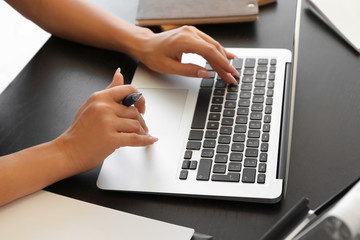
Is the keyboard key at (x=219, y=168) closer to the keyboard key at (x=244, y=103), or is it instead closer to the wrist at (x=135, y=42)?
the keyboard key at (x=244, y=103)

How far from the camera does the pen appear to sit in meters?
0.86

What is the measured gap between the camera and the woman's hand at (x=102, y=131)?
84 centimetres

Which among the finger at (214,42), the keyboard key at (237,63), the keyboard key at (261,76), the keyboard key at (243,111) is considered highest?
the finger at (214,42)

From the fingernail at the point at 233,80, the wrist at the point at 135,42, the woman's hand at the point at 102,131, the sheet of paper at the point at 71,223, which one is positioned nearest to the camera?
the sheet of paper at the point at 71,223

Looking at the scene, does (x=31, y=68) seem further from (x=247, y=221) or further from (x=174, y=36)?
(x=247, y=221)

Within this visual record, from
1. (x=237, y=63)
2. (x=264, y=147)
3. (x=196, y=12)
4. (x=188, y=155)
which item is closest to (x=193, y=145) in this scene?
(x=188, y=155)

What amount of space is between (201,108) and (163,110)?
0.25 feet

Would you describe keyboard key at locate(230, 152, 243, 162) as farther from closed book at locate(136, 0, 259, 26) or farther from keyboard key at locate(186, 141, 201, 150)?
closed book at locate(136, 0, 259, 26)

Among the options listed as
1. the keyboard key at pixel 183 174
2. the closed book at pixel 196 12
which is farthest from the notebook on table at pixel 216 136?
the closed book at pixel 196 12

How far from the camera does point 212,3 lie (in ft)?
3.64

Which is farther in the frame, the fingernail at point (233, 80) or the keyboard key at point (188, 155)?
the fingernail at point (233, 80)

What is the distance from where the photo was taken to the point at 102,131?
2.79 feet

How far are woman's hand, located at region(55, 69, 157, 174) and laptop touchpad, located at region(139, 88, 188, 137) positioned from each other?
3 centimetres

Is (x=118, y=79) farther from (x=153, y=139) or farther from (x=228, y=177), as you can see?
(x=228, y=177)
